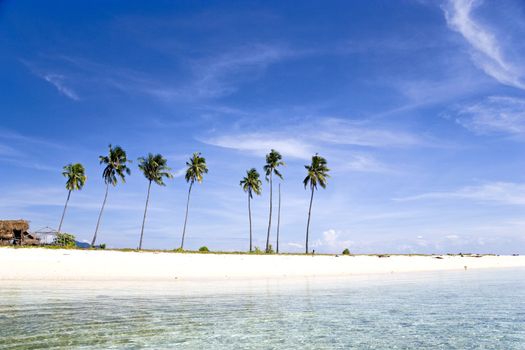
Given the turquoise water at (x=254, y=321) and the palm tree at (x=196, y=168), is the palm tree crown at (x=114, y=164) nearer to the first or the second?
the palm tree at (x=196, y=168)

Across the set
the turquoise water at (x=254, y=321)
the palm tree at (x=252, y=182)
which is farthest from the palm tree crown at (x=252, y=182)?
the turquoise water at (x=254, y=321)

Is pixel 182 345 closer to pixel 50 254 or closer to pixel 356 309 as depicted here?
pixel 356 309

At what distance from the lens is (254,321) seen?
11656 millimetres

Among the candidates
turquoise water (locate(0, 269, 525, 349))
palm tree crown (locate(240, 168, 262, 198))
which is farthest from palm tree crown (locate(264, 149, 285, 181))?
turquoise water (locate(0, 269, 525, 349))

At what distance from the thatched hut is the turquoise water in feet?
119

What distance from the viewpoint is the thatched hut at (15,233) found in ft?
158

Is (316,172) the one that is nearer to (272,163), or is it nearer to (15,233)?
(272,163)

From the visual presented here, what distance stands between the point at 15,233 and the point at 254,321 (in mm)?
49221

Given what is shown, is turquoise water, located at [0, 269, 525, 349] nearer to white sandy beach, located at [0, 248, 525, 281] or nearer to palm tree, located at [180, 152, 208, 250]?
white sandy beach, located at [0, 248, 525, 281]

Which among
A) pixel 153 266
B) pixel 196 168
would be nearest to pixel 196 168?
pixel 196 168

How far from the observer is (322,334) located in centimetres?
990

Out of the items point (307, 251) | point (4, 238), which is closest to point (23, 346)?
point (4, 238)

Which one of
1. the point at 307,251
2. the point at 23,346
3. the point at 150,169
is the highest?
the point at 150,169

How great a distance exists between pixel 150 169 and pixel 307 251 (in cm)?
3212
